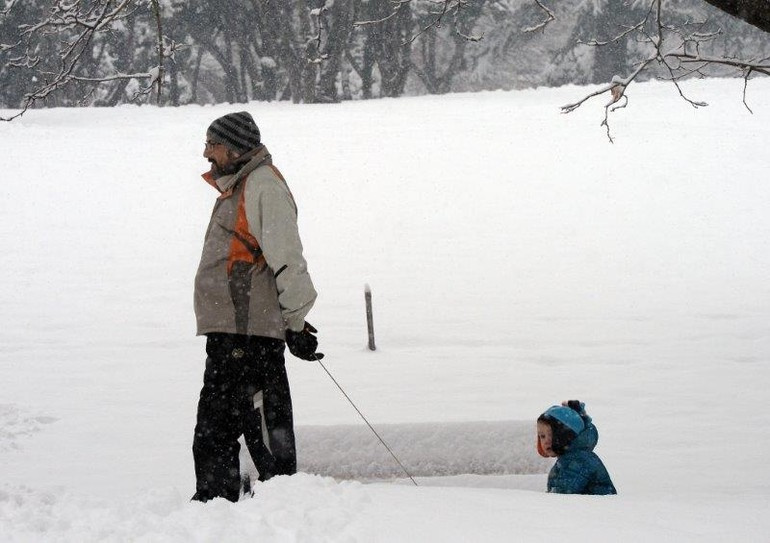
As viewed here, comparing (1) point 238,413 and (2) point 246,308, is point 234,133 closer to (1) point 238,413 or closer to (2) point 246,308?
(2) point 246,308

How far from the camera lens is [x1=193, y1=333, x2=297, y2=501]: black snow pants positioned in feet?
12.4

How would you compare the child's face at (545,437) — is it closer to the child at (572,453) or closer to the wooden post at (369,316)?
the child at (572,453)

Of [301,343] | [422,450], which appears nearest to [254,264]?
[301,343]

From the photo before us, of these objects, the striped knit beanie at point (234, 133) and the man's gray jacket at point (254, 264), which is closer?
the man's gray jacket at point (254, 264)

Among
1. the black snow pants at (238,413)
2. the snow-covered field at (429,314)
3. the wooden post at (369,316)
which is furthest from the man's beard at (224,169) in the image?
the wooden post at (369,316)

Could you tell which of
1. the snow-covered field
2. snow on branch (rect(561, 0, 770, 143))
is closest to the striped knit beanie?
the snow-covered field

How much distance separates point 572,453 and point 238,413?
139 cm

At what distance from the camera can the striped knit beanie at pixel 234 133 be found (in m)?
3.83

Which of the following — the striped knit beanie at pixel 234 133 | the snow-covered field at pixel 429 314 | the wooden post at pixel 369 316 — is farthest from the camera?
the wooden post at pixel 369 316

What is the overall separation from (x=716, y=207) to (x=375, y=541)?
12580 mm

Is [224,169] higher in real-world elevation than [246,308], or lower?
higher

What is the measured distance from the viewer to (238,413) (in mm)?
3842

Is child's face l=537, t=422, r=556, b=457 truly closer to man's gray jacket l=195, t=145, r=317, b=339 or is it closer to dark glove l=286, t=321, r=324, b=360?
dark glove l=286, t=321, r=324, b=360

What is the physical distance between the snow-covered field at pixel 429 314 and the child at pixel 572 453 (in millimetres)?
244
